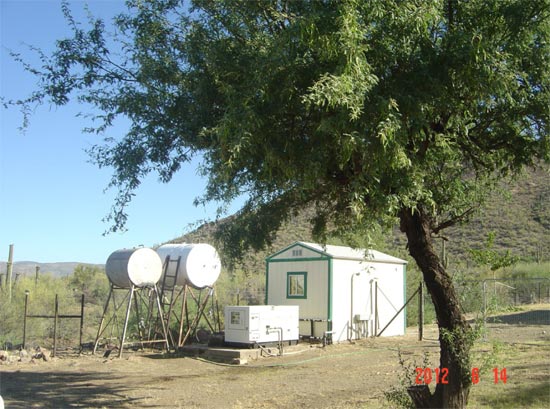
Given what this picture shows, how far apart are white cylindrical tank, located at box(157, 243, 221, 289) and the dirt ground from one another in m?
2.85

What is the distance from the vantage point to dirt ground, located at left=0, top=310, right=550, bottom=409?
10.8 metres

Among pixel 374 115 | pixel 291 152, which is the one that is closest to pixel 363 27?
pixel 374 115

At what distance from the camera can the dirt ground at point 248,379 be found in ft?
35.4

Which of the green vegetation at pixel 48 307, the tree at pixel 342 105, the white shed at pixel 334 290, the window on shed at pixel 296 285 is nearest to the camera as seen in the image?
the tree at pixel 342 105

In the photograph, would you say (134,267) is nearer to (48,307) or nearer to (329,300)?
(329,300)

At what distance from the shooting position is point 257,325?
57.6 feet

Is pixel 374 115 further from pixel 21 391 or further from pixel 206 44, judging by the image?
pixel 21 391

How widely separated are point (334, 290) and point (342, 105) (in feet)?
46.9

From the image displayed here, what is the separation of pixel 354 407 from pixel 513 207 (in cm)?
3706

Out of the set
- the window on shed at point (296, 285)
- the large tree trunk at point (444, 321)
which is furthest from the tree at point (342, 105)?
the window on shed at point (296, 285)

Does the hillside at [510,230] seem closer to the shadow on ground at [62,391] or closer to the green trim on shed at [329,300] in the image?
the green trim on shed at [329,300]

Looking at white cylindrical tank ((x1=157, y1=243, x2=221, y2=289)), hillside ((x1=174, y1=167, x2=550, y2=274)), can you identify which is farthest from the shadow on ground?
hillside ((x1=174, y1=167, x2=550, y2=274))

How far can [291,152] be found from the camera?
24.7ft

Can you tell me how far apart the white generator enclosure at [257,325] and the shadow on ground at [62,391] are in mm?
4386
